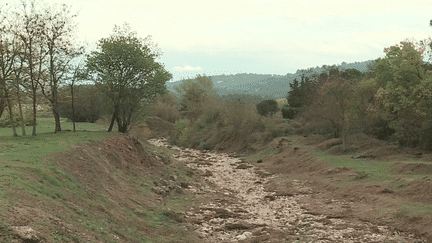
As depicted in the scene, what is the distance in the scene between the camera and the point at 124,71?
3419cm

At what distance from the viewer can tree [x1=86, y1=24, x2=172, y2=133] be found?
110ft

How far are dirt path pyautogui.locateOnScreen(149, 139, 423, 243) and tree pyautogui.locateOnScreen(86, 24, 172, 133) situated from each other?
12.1 metres

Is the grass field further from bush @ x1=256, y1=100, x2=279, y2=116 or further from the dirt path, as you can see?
bush @ x1=256, y1=100, x2=279, y2=116

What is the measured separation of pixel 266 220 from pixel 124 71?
22.1 meters

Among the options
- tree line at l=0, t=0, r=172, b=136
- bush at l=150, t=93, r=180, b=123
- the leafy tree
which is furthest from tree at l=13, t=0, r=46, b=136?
bush at l=150, t=93, r=180, b=123

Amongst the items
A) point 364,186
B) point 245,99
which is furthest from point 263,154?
point 245,99

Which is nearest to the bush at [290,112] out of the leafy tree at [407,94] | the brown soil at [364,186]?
the brown soil at [364,186]

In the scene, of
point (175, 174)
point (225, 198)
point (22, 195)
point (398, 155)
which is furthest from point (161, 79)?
point (22, 195)

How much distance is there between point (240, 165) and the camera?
1511 inches

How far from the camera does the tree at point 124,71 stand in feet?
110

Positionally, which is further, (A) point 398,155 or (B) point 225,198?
(A) point 398,155

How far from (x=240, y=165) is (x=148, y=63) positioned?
14.6 m

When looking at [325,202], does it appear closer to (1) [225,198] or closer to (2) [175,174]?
(1) [225,198]

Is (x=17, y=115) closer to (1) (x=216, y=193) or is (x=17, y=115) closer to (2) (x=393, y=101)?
(1) (x=216, y=193)
